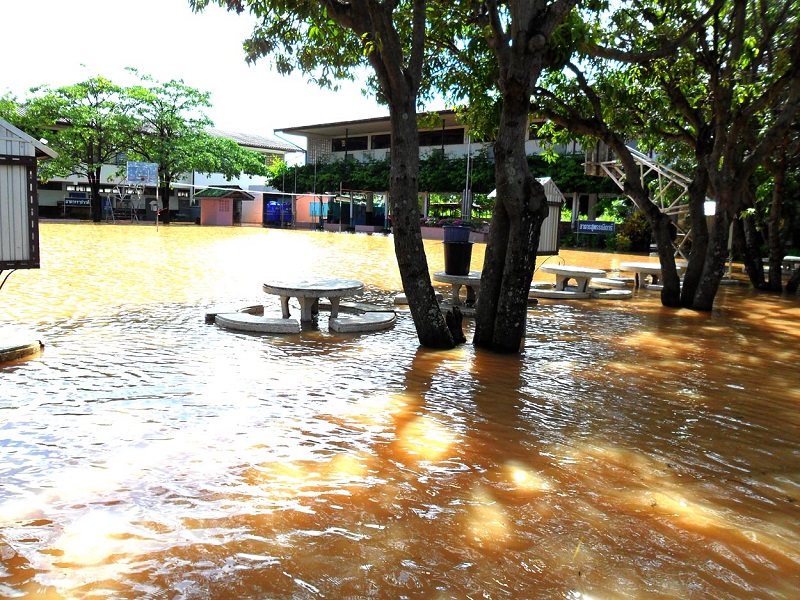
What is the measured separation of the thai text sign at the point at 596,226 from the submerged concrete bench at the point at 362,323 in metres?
24.2

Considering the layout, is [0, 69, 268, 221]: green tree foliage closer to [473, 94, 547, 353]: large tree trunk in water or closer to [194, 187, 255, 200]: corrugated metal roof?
[194, 187, 255, 200]: corrugated metal roof

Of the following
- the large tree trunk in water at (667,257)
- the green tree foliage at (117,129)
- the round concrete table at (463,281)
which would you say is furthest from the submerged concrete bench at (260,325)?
the green tree foliage at (117,129)

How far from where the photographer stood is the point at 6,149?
5.77 metres

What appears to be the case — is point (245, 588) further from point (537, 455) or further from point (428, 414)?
point (428, 414)

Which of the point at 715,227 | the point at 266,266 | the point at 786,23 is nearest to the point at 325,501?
the point at 715,227

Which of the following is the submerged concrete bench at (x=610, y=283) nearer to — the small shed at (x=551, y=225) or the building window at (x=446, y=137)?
the small shed at (x=551, y=225)

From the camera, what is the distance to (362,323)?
8062 millimetres

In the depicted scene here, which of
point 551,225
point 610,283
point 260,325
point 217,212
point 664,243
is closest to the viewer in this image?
point 260,325

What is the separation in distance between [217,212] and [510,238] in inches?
1645

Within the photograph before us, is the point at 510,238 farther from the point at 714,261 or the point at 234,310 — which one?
the point at 714,261

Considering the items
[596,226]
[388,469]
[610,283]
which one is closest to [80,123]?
[596,226]

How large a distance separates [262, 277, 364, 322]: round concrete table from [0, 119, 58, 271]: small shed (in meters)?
2.86

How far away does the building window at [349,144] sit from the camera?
4809 centimetres

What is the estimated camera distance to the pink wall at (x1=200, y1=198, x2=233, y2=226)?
4575cm
